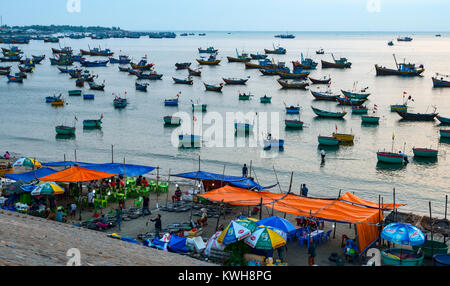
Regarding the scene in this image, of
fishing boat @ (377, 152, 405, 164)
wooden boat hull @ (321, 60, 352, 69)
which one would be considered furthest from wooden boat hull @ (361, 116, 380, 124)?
wooden boat hull @ (321, 60, 352, 69)

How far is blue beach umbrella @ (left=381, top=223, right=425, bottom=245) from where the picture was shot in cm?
1366

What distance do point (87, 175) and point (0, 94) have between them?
54099 mm

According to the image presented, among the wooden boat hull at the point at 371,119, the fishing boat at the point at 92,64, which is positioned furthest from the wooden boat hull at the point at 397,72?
the fishing boat at the point at 92,64

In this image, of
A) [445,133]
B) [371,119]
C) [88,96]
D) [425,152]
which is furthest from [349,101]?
[88,96]

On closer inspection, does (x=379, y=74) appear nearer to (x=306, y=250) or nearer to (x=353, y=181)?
(x=353, y=181)

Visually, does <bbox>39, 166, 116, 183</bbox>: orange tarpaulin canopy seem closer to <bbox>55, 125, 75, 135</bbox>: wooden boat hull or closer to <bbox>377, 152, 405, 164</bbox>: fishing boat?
<bbox>377, 152, 405, 164</bbox>: fishing boat

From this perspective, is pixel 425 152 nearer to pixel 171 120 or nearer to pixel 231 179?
pixel 231 179

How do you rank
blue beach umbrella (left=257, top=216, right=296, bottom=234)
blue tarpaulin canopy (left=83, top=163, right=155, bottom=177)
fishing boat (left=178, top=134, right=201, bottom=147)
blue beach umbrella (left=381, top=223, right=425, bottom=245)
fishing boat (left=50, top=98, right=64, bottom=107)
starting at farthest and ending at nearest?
fishing boat (left=50, top=98, right=64, bottom=107) → fishing boat (left=178, top=134, right=201, bottom=147) → blue tarpaulin canopy (left=83, top=163, right=155, bottom=177) → blue beach umbrella (left=257, top=216, right=296, bottom=234) → blue beach umbrella (left=381, top=223, right=425, bottom=245)

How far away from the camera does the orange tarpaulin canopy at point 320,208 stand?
1539cm

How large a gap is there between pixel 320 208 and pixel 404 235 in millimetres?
3115

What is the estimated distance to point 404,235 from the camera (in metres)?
13.8

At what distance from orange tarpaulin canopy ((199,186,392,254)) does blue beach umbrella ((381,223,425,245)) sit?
103 centimetres

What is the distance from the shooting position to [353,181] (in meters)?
29.4

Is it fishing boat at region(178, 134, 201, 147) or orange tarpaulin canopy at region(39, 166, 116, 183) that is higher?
orange tarpaulin canopy at region(39, 166, 116, 183)
